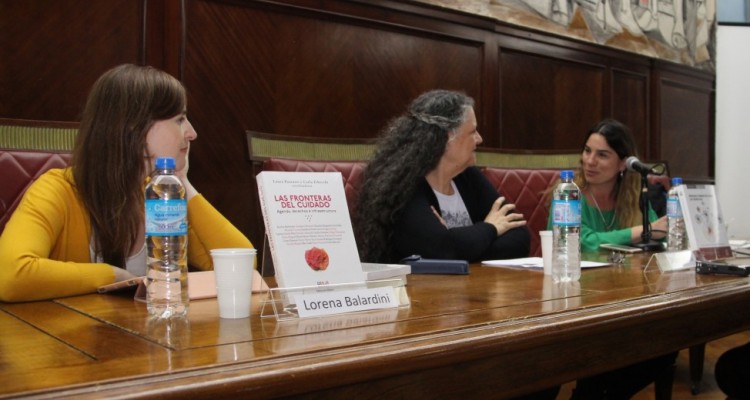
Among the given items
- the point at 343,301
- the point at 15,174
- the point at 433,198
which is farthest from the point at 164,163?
the point at 433,198

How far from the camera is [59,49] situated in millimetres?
2527

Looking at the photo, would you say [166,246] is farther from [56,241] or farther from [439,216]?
[439,216]

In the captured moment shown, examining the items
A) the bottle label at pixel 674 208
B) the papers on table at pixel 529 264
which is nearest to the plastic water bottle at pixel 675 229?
the bottle label at pixel 674 208

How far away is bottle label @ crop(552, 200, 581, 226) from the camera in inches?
62.5

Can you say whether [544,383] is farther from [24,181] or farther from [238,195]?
[238,195]

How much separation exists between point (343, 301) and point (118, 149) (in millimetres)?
924

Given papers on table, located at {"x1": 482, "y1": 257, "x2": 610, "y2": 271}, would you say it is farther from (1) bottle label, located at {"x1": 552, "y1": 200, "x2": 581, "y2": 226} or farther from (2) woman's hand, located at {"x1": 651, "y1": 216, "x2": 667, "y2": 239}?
(2) woman's hand, located at {"x1": 651, "y1": 216, "x2": 667, "y2": 239}

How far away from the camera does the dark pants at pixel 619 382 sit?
203cm

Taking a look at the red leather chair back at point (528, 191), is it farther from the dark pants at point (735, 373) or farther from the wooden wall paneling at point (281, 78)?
the dark pants at point (735, 373)

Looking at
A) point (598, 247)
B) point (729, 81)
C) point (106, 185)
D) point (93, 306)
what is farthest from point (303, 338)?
point (729, 81)

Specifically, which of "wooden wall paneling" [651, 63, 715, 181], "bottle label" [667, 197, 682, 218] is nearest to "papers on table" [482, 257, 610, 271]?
"bottle label" [667, 197, 682, 218]

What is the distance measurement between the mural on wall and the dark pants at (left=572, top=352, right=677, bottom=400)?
7.34 ft

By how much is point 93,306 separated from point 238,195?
180cm

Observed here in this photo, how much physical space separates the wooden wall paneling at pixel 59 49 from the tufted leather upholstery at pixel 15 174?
510mm
